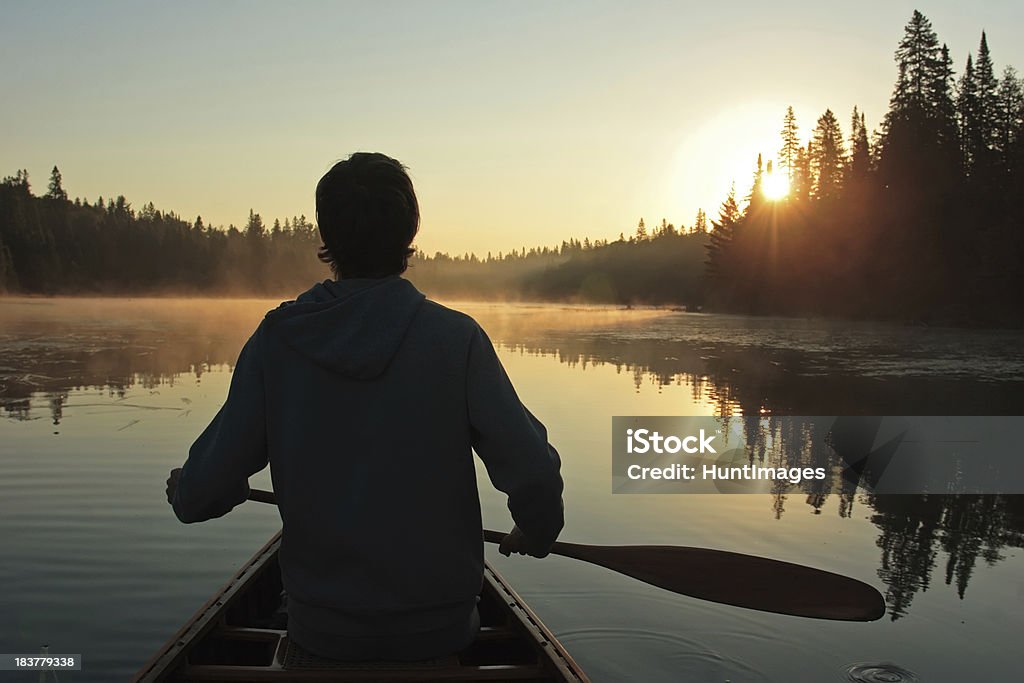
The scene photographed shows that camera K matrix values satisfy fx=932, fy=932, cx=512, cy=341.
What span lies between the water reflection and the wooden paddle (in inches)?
88.0

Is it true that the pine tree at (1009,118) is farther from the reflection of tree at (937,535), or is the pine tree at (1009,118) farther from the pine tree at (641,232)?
the pine tree at (641,232)

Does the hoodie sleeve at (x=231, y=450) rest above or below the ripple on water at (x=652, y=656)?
above

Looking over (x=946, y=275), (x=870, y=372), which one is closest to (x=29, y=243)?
(x=946, y=275)

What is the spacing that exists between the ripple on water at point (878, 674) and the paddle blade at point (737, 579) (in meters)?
1.28

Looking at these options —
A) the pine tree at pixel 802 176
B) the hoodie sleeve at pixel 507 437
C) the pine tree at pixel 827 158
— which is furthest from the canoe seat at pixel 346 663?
the pine tree at pixel 802 176

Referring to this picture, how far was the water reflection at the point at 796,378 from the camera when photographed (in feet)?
25.2

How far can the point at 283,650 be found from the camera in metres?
2.85

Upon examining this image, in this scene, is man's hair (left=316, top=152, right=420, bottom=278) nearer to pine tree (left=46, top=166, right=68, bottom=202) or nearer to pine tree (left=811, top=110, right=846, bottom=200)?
pine tree (left=811, top=110, right=846, bottom=200)

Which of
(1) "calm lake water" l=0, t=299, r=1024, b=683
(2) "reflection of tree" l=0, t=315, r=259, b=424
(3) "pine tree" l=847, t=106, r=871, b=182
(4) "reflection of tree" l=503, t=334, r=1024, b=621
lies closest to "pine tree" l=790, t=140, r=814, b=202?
(3) "pine tree" l=847, t=106, r=871, b=182

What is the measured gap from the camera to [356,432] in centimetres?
221

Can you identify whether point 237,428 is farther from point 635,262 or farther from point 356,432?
point 635,262

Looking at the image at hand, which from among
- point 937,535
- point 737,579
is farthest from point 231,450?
point 937,535

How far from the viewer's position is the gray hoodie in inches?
85.7

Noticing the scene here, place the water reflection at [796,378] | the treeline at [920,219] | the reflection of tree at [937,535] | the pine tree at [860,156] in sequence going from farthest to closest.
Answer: the pine tree at [860,156] → the treeline at [920,219] → the water reflection at [796,378] → the reflection of tree at [937,535]
